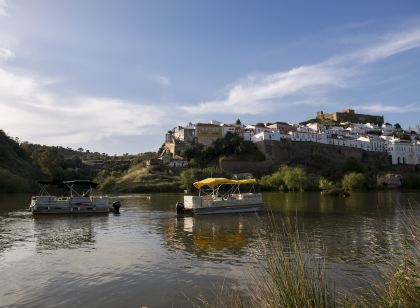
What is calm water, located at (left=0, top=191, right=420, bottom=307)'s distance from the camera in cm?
1311

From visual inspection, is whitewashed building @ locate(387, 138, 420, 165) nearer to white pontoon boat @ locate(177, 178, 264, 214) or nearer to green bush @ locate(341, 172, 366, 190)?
green bush @ locate(341, 172, 366, 190)

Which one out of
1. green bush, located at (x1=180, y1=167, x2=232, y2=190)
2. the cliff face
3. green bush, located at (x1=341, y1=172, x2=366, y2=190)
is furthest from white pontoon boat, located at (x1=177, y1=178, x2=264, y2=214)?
the cliff face

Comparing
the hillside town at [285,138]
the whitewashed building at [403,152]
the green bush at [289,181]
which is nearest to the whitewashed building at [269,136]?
the hillside town at [285,138]

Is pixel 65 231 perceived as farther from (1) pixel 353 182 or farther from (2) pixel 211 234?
(1) pixel 353 182

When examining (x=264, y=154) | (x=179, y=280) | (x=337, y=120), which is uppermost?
(x=337, y=120)

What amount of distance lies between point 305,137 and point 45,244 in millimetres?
120612

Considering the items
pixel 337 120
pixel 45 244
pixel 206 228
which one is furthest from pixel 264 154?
pixel 45 244

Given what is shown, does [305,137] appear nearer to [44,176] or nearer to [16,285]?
[44,176]

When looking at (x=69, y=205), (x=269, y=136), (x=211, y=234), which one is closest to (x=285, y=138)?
(x=269, y=136)

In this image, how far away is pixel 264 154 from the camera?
124 meters

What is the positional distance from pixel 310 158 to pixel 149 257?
370 ft

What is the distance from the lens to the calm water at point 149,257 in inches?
516

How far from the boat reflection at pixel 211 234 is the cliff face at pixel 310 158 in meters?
82.5

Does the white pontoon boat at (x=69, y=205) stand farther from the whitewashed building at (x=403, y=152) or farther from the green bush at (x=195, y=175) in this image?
the whitewashed building at (x=403, y=152)
